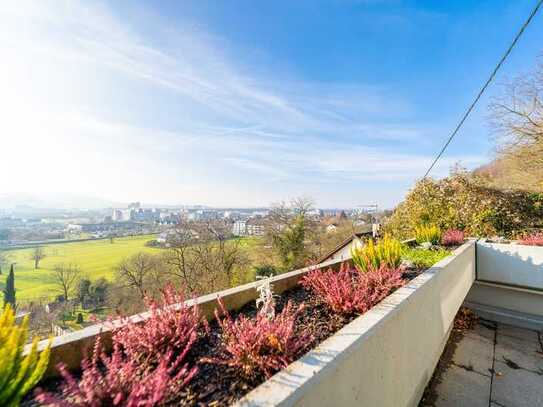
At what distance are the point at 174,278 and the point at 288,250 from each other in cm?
818

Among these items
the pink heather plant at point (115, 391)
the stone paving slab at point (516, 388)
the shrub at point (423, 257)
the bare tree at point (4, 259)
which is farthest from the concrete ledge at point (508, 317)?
the bare tree at point (4, 259)

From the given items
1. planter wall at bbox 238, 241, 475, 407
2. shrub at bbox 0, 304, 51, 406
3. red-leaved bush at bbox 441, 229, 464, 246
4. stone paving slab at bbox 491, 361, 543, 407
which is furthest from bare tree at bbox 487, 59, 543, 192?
shrub at bbox 0, 304, 51, 406

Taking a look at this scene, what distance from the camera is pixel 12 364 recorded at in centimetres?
90

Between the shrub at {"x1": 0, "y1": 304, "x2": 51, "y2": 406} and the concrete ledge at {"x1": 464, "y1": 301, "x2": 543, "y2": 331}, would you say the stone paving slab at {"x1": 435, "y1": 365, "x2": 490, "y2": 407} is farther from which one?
the shrub at {"x1": 0, "y1": 304, "x2": 51, "y2": 406}

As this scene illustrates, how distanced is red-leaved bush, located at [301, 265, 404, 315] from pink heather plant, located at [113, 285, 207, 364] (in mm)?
1064

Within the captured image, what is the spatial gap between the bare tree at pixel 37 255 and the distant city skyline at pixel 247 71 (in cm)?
1183

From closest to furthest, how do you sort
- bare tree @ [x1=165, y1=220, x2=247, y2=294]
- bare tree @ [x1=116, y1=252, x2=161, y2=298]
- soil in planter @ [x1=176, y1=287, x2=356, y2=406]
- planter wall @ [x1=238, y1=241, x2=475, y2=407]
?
planter wall @ [x1=238, y1=241, x2=475, y2=407]
soil in planter @ [x1=176, y1=287, x2=356, y2=406]
bare tree @ [x1=165, y1=220, x2=247, y2=294]
bare tree @ [x1=116, y1=252, x2=161, y2=298]

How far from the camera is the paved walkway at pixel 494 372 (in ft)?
7.61

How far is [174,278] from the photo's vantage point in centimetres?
1759

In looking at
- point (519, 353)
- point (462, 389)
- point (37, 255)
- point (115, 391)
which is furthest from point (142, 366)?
point (37, 255)

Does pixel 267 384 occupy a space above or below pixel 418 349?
above

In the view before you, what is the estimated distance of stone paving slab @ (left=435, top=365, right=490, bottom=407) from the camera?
228cm

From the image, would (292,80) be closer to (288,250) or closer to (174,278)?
(288,250)

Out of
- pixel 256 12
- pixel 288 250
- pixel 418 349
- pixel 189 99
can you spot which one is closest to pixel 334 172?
pixel 288 250
